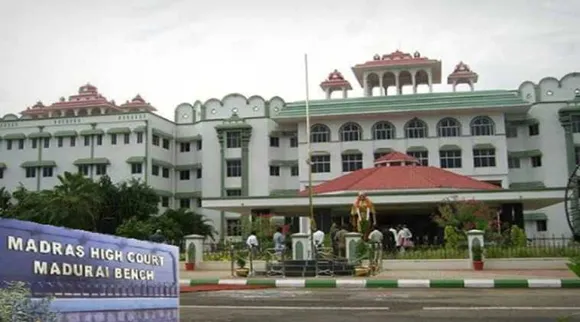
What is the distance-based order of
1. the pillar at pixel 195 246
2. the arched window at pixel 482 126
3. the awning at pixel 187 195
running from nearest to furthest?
the pillar at pixel 195 246
the arched window at pixel 482 126
the awning at pixel 187 195

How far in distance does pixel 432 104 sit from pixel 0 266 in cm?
4205

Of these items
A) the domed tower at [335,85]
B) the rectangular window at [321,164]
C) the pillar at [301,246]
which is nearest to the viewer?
the pillar at [301,246]

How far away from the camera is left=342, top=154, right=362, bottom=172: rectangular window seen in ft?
146

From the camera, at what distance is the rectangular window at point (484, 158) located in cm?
4294

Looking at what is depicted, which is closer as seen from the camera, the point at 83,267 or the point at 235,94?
the point at 83,267

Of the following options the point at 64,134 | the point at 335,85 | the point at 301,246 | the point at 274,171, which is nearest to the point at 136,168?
the point at 64,134

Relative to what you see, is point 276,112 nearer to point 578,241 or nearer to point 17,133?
point 17,133

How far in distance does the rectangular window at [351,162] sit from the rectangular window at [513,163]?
10.4 metres

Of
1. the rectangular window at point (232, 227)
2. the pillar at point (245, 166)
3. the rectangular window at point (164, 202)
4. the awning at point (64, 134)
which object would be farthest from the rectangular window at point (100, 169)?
the pillar at point (245, 166)

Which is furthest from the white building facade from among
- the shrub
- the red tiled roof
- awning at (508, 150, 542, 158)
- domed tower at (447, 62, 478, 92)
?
the shrub

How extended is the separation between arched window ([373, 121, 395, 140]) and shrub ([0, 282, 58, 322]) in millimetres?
41884

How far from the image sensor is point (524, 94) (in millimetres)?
45906

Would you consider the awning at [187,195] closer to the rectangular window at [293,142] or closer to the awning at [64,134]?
the rectangular window at [293,142]

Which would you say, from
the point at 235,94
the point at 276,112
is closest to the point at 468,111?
the point at 276,112
